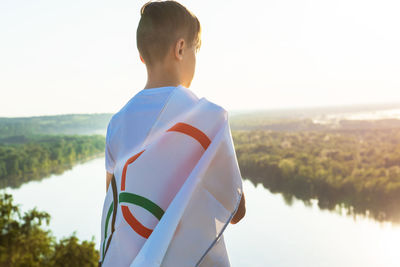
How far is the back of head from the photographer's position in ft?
1.62

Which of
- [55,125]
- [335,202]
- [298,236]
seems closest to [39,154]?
[55,125]

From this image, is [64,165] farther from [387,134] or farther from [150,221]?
[150,221]

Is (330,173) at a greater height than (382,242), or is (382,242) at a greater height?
(330,173)

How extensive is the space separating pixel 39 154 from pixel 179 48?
23.0 metres

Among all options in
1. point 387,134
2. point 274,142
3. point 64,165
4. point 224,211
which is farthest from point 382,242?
point 64,165

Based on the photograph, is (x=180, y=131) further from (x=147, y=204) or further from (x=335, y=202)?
(x=335, y=202)

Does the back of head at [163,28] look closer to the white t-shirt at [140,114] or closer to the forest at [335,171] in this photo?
the white t-shirt at [140,114]

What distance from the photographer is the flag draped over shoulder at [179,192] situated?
418 millimetres

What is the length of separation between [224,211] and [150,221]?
0.30 feet

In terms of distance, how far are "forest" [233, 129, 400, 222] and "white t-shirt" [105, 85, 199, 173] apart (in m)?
11.0

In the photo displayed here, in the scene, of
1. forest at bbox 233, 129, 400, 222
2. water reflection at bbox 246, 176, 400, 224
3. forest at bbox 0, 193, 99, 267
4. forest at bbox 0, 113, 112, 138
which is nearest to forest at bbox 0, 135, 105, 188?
forest at bbox 0, 113, 112, 138

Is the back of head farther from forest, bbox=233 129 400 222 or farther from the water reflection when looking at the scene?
the water reflection

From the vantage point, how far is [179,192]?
429 millimetres

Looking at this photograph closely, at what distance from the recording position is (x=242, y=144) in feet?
48.8
